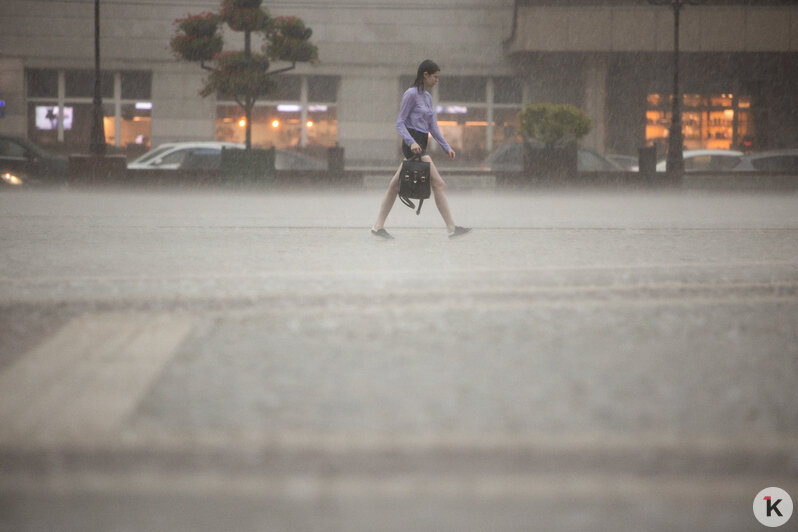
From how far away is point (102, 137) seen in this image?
24.3m

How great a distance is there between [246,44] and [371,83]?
15.4 metres

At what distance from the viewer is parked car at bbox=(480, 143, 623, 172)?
26.1 meters

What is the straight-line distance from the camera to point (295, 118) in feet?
135

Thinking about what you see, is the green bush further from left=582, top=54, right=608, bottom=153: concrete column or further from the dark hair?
left=582, top=54, right=608, bottom=153: concrete column

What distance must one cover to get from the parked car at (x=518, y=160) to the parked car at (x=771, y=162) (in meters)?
3.08

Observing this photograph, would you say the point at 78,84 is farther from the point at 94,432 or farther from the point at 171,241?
the point at 94,432

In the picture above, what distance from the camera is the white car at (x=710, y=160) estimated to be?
2703 cm

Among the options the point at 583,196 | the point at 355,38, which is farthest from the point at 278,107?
the point at 583,196

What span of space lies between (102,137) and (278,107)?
1723 centimetres

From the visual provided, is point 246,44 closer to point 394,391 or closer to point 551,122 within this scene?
point 551,122

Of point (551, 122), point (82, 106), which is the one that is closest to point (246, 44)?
point (551, 122)

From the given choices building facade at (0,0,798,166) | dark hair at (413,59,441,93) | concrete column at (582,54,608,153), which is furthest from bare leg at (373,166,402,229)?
concrete column at (582,54,608,153)

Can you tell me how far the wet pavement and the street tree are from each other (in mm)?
16838

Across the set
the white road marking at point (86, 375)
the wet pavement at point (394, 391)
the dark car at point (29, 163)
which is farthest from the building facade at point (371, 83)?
the white road marking at point (86, 375)
